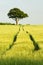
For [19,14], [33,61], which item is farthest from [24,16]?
[33,61]

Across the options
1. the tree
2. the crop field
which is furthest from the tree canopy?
the crop field

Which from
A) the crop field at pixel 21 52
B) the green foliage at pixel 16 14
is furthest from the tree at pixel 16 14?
the crop field at pixel 21 52

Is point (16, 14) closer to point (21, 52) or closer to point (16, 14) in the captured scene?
point (16, 14)

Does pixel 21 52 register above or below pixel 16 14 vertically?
above

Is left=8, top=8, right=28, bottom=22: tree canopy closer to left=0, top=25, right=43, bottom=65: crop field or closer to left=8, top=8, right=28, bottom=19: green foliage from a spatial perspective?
left=8, top=8, right=28, bottom=19: green foliage

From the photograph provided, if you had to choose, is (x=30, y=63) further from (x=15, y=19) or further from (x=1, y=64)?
(x=15, y=19)

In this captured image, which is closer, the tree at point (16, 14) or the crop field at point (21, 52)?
the crop field at point (21, 52)

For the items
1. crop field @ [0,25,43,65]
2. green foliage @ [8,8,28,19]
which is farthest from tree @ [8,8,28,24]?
crop field @ [0,25,43,65]

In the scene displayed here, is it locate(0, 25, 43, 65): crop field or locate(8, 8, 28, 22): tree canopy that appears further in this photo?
locate(8, 8, 28, 22): tree canopy

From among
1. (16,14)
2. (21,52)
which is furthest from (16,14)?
(21,52)

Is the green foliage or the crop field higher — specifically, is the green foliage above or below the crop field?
below

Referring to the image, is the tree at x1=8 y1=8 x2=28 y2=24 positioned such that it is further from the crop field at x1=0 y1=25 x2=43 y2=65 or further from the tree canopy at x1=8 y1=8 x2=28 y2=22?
the crop field at x1=0 y1=25 x2=43 y2=65

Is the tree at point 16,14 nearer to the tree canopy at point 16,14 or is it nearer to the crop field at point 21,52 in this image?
the tree canopy at point 16,14

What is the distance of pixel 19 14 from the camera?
120938 mm
